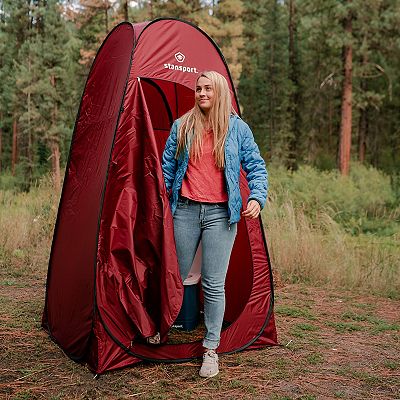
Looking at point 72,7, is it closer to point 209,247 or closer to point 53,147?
point 53,147

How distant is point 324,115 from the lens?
2856 centimetres

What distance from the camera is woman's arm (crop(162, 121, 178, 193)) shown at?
3327mm

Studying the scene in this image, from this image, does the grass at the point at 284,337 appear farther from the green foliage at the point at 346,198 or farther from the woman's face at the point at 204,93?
the green foliage at the point at 346,198

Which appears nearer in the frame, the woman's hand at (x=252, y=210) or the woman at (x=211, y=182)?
the woman's hand at (x=252, y=210)

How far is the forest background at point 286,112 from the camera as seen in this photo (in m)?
7.03

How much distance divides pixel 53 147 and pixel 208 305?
1795 cm

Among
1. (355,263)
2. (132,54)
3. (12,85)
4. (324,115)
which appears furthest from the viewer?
(324,115)

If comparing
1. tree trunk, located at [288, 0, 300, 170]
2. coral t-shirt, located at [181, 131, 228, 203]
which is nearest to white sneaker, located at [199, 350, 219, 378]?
coral t-shirt, located at [181, 131, 228, 203]

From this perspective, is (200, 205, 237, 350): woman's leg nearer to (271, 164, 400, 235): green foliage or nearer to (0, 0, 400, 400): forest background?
(0, 0, 400, 400): forest background

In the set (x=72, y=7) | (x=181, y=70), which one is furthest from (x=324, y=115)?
(x=181, y=70)

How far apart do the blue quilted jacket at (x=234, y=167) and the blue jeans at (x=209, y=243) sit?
3.0 inches

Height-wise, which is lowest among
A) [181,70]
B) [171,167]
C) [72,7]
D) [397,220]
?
[397,220]

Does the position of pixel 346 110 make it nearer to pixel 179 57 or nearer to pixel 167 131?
pixel 167 131

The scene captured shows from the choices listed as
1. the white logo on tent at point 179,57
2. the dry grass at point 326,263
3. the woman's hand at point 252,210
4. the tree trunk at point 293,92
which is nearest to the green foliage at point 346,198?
the dry grass at point 326,263
